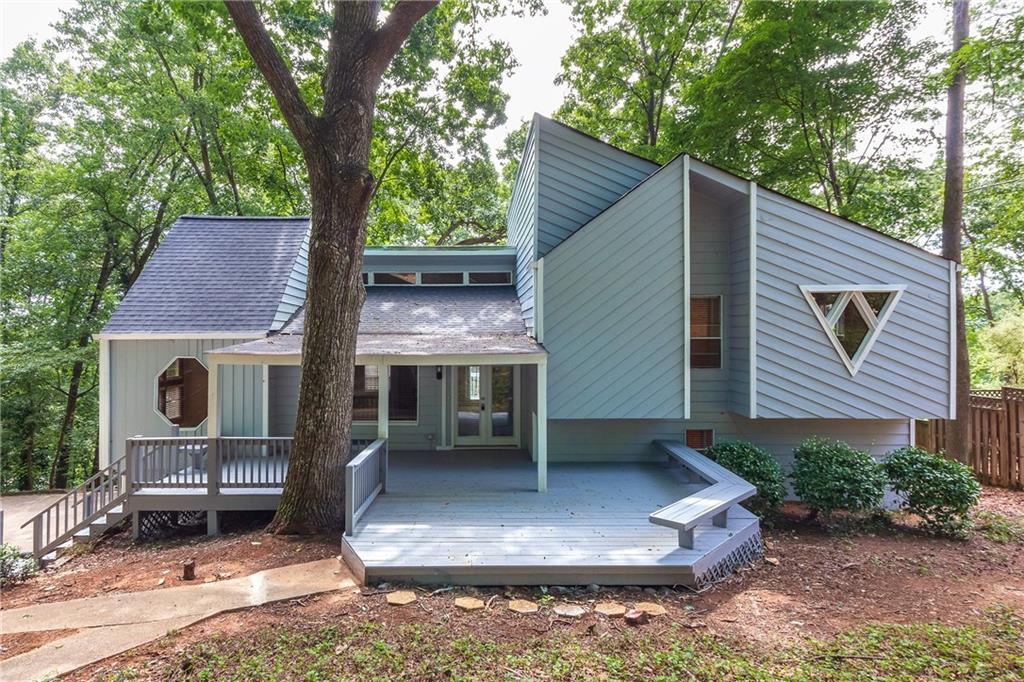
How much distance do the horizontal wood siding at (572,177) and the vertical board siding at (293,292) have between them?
175 inches

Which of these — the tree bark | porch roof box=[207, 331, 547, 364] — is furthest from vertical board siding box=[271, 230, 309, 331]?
the tree bark

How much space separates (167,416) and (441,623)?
706 cm

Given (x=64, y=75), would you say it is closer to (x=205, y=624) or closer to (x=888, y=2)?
(x=205, y=624)

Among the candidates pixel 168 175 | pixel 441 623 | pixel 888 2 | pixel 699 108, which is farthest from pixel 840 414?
pixel 168 175

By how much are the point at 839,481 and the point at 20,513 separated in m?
13.6

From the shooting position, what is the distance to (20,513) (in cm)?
816

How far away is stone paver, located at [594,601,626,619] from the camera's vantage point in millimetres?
3543

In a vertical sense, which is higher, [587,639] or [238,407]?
[238,407]

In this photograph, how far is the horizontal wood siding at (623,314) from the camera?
6.63m

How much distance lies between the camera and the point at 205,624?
3338 millimetres

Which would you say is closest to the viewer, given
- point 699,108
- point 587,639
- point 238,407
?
point 587,639

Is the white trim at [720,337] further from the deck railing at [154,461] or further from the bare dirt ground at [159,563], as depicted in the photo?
→ the deck railing at [154,461]

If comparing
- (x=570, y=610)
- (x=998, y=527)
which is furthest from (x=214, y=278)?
(x=998, y=527)

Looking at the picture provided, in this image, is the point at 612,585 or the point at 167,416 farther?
the point at 167,416
